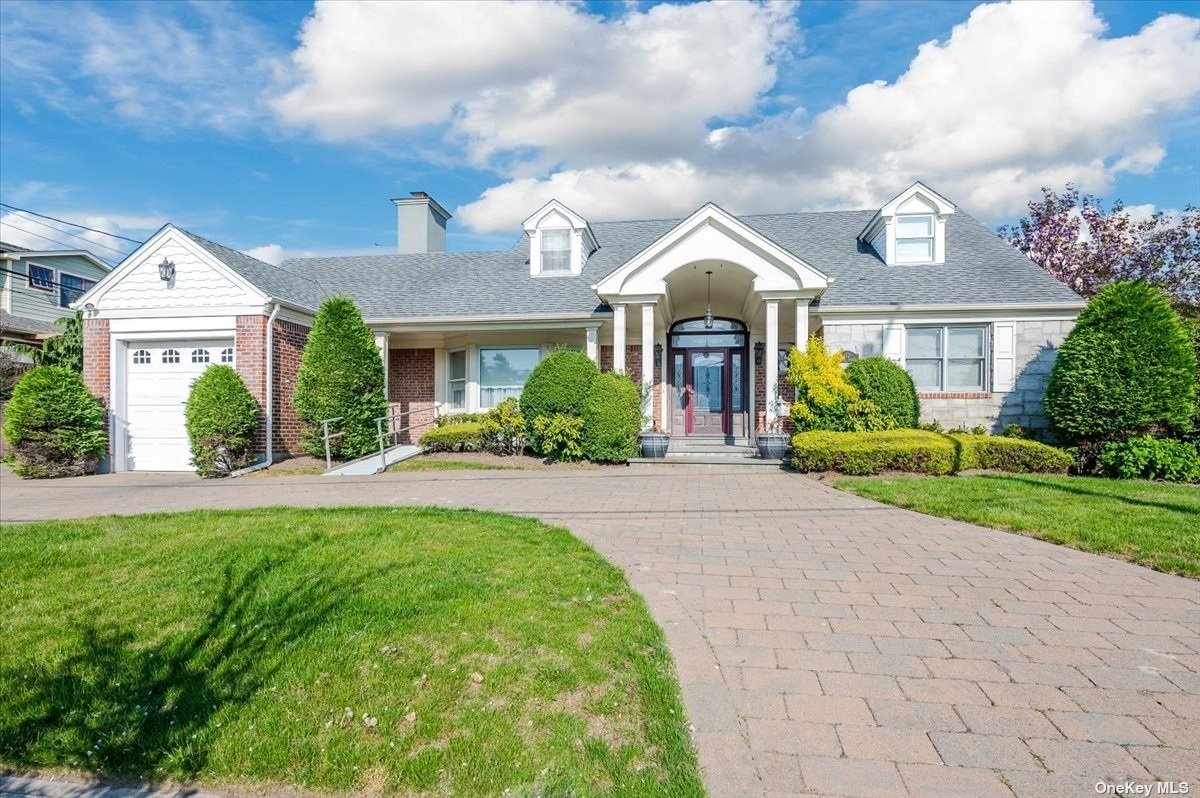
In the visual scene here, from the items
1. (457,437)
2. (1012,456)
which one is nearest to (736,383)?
(1012,456)

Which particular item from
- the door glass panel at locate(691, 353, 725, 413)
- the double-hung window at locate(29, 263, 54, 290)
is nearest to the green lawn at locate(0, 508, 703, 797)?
the door glass panel at locate(691, 353, 725, 413)

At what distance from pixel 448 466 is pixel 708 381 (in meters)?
7.18

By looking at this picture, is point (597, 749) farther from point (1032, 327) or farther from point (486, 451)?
point (1032, 327)

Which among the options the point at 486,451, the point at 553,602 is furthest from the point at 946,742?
the point at 486,451

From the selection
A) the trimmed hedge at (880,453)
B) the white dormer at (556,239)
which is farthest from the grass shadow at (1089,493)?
the white dormer at (556,239)

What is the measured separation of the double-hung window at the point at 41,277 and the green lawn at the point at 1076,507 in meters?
29.1

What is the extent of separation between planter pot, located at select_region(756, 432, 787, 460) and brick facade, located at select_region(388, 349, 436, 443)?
8.63 meters

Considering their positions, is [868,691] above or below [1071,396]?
below

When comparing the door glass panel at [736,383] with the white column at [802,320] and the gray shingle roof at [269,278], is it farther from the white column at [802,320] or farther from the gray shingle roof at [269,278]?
the gray shingle roof at [269,278]

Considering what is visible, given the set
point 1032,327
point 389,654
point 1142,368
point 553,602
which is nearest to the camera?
point 389,654

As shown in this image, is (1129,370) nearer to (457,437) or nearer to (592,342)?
(592,342)

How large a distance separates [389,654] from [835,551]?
155 inches

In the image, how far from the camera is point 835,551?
5.46m

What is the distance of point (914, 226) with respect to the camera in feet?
48.4
